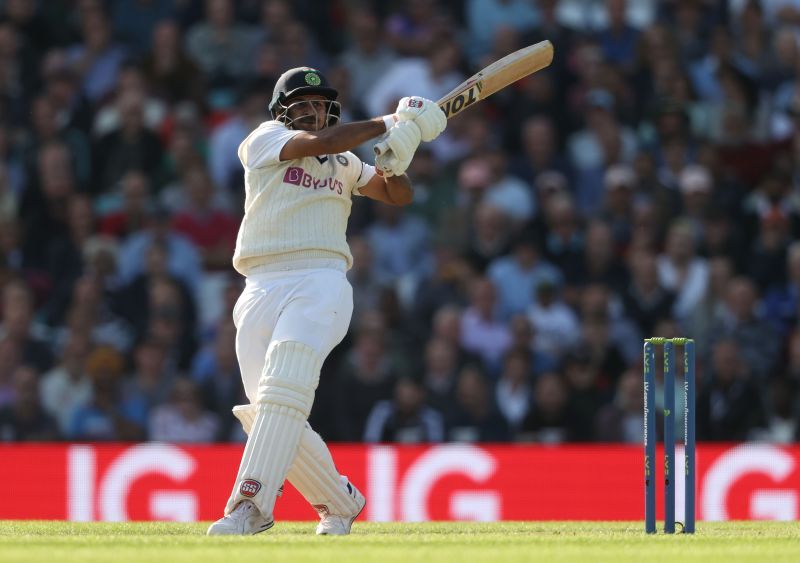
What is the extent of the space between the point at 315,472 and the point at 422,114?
1.45 m

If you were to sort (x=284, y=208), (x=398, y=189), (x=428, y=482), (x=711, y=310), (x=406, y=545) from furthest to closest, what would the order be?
1. (x=711, y=310)
2. (x=428, y=482)
3. (x=398, y=189)
4. (x=284, y=208)
5. (x=406, y=545)

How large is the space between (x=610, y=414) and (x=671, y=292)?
3.79 feet

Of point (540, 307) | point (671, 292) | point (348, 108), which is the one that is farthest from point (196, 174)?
point (671, 292)

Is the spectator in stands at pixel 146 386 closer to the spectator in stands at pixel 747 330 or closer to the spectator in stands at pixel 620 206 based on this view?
the spectator in stands at pixel 620 206

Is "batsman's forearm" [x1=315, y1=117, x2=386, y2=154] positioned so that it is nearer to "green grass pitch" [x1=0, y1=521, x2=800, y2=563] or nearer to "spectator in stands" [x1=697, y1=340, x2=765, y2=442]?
Result: "green grass pitch" [x1=0, y1=521, x2=800, y2=563]

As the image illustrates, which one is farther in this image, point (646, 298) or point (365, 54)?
point (365, 54)

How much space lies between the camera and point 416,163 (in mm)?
11438

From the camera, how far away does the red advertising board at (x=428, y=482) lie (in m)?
8.81

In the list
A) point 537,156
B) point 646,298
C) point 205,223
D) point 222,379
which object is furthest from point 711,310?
point 205,223

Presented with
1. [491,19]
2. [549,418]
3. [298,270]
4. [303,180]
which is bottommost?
[298,270]

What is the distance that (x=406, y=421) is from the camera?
998 cm

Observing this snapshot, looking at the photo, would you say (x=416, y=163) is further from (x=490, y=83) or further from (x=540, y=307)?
(x=490, y=83)

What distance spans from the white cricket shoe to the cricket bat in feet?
6.20

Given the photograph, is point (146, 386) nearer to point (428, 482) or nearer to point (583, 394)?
point (428, 482)
